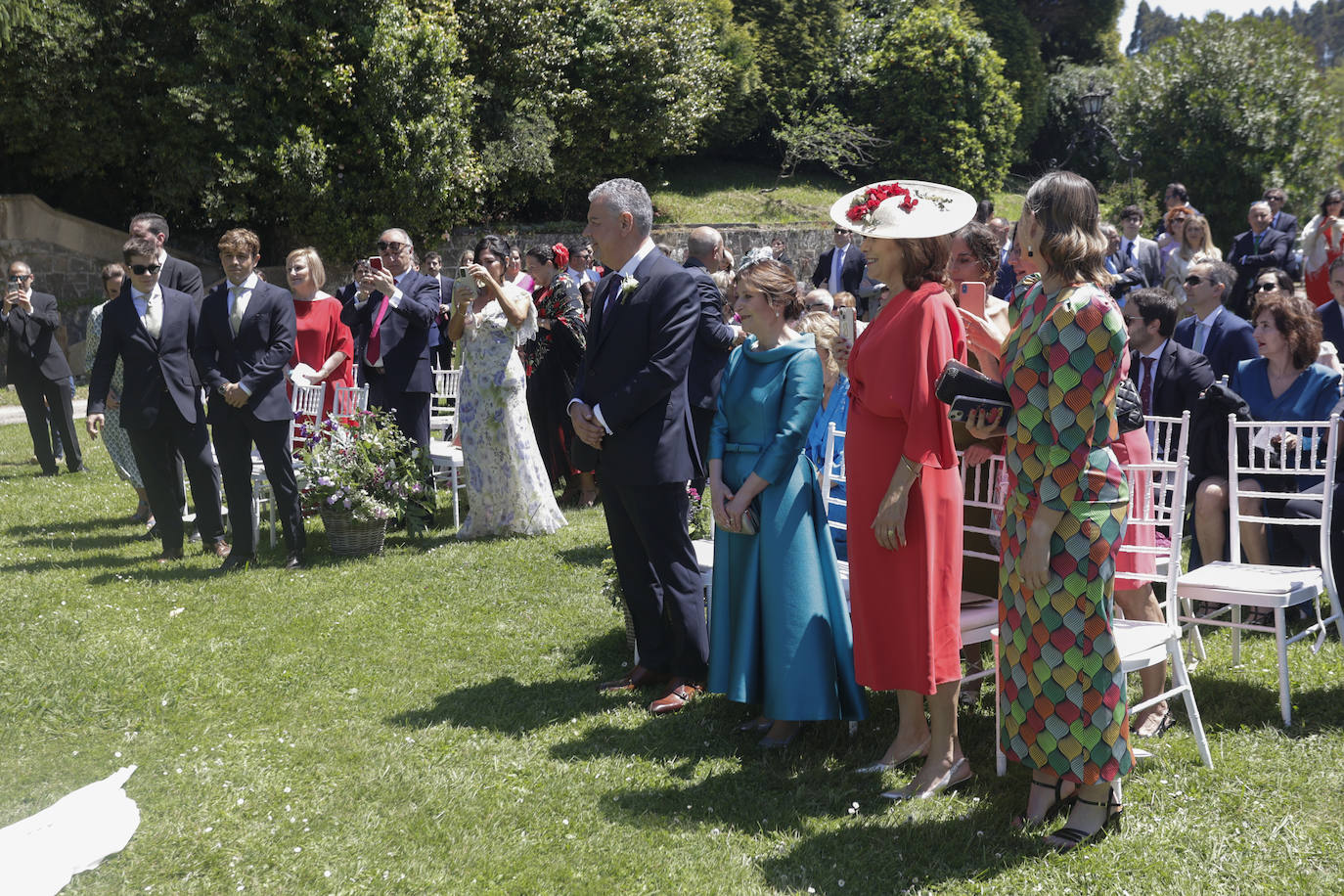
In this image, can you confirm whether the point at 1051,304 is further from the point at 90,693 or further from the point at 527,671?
the point at 90,693

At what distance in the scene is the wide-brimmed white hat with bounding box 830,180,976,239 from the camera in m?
4.05

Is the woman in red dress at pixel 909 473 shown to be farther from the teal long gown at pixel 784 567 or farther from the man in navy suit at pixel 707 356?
the man in navy suit at pixel 707 356

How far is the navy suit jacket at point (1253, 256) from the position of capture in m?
12.4

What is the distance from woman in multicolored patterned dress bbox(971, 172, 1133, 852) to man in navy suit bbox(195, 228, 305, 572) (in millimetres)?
5291

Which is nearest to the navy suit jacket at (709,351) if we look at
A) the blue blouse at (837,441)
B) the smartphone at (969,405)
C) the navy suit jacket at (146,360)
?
the blue blouse at (837,441)

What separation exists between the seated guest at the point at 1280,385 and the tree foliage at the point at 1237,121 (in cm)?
1726

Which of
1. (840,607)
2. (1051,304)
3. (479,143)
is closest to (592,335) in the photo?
(840,607)

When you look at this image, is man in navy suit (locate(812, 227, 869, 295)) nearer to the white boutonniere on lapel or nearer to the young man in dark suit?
the white boutonniere on lapel

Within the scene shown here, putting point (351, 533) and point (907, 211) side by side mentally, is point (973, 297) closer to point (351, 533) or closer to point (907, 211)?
point (907, 211)

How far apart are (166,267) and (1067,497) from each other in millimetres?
7200

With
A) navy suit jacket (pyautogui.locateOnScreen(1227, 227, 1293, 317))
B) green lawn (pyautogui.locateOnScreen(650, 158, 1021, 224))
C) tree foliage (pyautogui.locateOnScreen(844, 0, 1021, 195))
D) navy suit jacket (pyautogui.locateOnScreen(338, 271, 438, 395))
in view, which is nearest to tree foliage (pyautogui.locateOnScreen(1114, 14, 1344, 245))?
green lawn (pyautogui.locateOnScreen(650, 158, 1021, 224))

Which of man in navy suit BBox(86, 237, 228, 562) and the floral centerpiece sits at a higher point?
man in navy suit BBox(86, 237, 228, 562)

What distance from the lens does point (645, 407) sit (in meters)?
4.91

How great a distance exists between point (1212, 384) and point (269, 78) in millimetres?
16499
